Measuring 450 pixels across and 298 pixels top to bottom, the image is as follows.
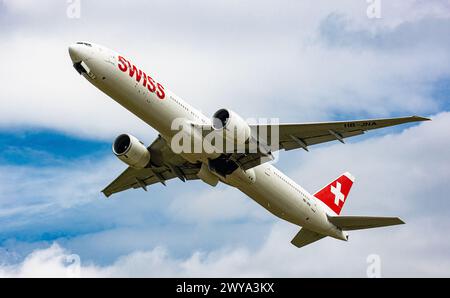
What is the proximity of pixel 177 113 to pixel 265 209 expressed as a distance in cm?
846

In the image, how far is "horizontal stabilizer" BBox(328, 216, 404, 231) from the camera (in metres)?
40.6

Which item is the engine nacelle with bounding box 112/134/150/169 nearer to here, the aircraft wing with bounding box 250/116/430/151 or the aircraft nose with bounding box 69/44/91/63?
the aircraft wing with bounding box 250/116/430/151

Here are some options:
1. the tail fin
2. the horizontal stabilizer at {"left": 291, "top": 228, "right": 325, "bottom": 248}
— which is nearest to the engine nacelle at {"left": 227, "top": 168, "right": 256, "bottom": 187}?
the horizontal stabilizer at {"left": 291, "top": 228, "right": 325, "bottom": 248}

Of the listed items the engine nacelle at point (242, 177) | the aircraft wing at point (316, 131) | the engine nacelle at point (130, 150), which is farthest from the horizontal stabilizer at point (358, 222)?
the engine nacelle at point (130, 150)

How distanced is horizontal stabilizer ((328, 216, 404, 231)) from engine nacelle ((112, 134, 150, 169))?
1208 centimetres

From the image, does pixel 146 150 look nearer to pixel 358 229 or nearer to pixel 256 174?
pixel 256 174

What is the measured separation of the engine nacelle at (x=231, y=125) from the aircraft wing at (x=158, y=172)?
198 inches

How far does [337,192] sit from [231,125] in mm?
14522

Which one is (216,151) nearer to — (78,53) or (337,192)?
(78,53)

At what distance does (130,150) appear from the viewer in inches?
1495

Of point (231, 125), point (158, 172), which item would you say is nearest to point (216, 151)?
point (231, 125)

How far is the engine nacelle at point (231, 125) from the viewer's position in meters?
34.2
